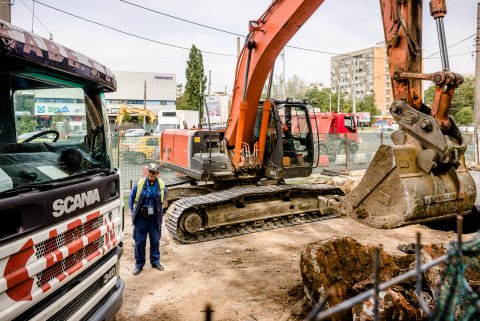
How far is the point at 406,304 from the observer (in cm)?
365

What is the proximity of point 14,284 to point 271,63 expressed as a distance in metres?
6.17

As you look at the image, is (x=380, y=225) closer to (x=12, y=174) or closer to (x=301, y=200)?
(x=12, y=174)

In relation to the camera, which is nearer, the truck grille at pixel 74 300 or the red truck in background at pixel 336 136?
the truck grille at pixel 74 300

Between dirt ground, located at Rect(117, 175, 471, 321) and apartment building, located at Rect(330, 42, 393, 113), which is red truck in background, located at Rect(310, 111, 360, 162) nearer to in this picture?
dirt ground, located at Rect(117, 175, 471, 321)

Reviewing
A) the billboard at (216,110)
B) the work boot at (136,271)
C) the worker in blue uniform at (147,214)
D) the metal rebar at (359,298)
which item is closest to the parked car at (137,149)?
the worker in blue uniform at (147,214)

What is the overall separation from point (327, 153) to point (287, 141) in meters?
9.34

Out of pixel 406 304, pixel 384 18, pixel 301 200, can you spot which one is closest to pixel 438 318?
pixel 406 304

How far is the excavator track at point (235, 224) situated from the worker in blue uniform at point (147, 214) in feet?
4.18

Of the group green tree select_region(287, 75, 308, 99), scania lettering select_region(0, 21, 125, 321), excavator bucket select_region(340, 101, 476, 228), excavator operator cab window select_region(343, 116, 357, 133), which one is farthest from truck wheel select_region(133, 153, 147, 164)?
green tree select_region(287, 75, 308, 99)

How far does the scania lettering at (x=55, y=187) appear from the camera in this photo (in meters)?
2.41

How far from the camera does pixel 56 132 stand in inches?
139

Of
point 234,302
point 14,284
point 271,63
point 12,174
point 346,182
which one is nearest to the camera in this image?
point 14,284

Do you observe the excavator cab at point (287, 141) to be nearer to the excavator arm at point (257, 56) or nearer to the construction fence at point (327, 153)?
the excavator arm at point (257, 56)

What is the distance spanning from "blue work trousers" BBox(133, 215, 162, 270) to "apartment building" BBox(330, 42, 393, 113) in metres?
92.9
